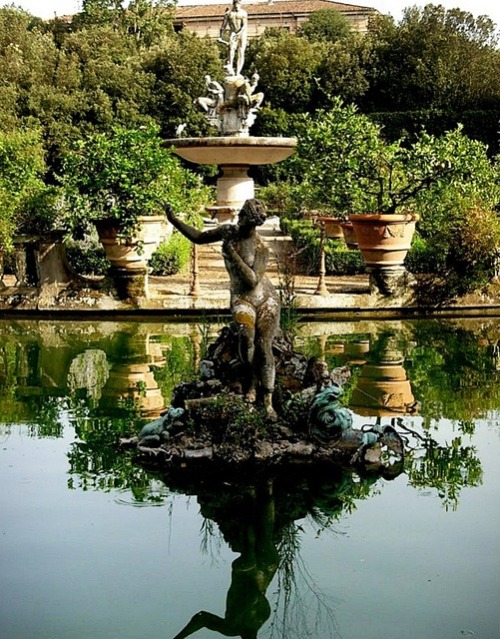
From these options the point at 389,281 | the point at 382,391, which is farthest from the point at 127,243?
the point at 382,391

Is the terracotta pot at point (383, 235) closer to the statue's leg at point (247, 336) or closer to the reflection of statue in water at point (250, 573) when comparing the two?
the statue's leg at point (247, 336)

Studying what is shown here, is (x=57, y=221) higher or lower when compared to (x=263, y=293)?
lower

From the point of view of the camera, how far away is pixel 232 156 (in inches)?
754

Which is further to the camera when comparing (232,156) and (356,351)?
(232,156)

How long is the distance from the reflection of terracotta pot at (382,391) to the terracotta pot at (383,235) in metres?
3.30

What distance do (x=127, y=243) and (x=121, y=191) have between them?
2.11 feet

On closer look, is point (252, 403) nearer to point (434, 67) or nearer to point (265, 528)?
point (265, 528)

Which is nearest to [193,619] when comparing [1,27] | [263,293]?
[263,293]

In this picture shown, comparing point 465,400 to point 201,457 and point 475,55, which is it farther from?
point 475,55

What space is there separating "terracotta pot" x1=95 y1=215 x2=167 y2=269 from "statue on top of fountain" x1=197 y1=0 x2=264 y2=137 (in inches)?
295

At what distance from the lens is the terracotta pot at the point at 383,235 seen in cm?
1405

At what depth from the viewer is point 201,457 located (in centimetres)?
776

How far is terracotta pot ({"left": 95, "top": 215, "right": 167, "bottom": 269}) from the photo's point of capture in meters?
13.9

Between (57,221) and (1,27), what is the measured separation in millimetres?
23478
